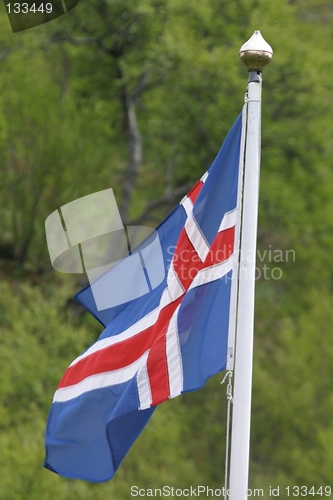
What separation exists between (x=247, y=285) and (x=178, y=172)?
18.9m

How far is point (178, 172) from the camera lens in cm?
2375

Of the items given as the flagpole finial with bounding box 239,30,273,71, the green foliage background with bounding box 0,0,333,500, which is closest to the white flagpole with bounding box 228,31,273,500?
the flagpole finial with bounding box 239,30,273,71

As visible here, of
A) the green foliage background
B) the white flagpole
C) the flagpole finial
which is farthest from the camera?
the green foliage background

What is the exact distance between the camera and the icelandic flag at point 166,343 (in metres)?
5.12

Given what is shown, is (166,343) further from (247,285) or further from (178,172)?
(178,172)

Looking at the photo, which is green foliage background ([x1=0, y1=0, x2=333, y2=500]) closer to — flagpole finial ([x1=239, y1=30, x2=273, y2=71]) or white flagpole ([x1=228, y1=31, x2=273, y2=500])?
Answer: white flagpole ([x1=228, y1=31, x2=273, y2=500])

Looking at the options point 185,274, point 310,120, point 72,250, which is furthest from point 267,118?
point 185,274

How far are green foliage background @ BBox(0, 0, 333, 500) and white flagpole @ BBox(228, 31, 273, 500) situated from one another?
13.4m

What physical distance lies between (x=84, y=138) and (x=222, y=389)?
8.58 meters

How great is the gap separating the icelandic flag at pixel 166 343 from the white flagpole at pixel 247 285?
0.10 metres

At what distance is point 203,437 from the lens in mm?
20625

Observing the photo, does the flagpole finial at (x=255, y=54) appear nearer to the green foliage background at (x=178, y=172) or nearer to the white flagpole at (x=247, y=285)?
the white flagpole at (x=247, y=285)

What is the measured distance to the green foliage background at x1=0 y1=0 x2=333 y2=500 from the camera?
1917 cm

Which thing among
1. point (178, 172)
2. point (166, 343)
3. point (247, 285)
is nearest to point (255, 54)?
point (247, 285)
